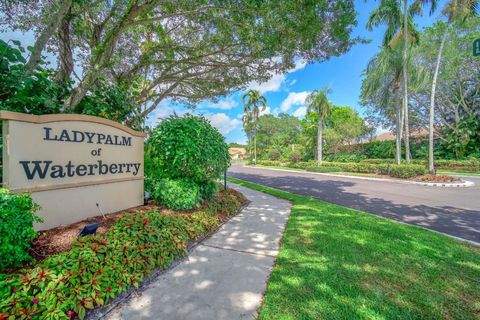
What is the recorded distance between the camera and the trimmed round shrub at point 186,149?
4730mm

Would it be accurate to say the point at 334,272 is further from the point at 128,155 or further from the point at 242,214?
the point at 128,155

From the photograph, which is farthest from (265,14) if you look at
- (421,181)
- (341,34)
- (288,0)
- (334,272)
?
(421,181)

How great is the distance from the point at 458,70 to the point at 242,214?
26.9 metres

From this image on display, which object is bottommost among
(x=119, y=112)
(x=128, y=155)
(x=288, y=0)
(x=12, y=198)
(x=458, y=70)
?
(x=12, y=198)

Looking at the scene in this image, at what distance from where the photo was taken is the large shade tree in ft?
16.8

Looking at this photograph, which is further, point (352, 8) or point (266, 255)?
point (352, 8)

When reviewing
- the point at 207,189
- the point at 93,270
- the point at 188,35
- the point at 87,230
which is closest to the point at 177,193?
the point at 207,189

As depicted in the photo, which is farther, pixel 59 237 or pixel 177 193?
pixel 177 193

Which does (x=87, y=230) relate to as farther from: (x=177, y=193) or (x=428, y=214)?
(x=428, y=214)

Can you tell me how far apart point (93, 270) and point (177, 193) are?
2.40 m

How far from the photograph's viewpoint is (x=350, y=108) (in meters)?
37.2

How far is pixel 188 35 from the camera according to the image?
786 centimetres

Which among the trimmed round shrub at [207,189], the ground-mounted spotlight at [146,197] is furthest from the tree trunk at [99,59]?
the trimmed round shrub at [207,189]

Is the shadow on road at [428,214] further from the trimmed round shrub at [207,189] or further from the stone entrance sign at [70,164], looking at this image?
the stone entrance sign at [70,164]
